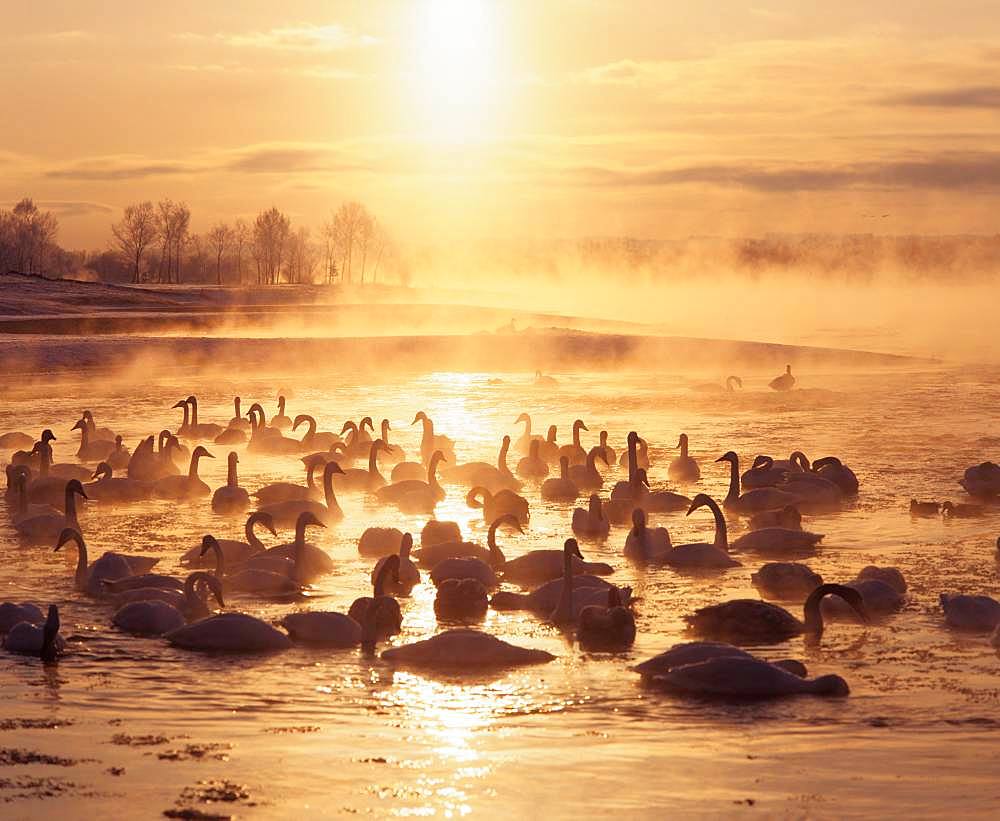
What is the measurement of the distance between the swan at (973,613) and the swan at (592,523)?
5775mm

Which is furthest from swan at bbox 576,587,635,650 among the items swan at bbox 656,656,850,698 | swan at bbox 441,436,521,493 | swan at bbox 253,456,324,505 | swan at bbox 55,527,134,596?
swan at bbox 441,436,521,493

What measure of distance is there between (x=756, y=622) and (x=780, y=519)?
537cm

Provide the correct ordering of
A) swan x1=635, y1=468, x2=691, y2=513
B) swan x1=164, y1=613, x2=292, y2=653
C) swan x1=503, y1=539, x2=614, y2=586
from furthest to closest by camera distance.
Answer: swan x1=635, y1=468, x2=691, y2=513, swan x1=503, y1=539, x2=614, y2=586, swan x1=164, y1=613, x2=292, y2=653

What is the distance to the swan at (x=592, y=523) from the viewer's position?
18.7m

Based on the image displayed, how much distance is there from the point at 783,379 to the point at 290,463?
17.4m

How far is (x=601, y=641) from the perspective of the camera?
42.9 ft

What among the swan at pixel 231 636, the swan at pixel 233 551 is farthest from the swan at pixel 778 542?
the swan at pixel 231 636

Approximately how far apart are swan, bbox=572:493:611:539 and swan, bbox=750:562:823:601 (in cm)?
377

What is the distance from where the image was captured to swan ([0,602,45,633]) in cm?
1327

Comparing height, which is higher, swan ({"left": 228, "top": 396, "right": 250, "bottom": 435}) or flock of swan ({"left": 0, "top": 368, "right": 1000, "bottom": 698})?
swan ({"left": 228, "top": 396, "right": 250, "bottom": 435})

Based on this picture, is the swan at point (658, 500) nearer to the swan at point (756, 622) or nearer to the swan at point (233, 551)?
the swan at point (233, 551)

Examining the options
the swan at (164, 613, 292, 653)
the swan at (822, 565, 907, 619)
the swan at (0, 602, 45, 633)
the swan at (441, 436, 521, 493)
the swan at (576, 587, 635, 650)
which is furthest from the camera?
the swan at (441, 436, 521, 493)

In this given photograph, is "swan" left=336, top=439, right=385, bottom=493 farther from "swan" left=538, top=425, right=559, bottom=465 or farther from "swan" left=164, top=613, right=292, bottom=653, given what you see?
"swan" left=164, top=613, right=292, bottom=653

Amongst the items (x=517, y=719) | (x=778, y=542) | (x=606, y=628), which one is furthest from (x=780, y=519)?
(x=517, y=719)
